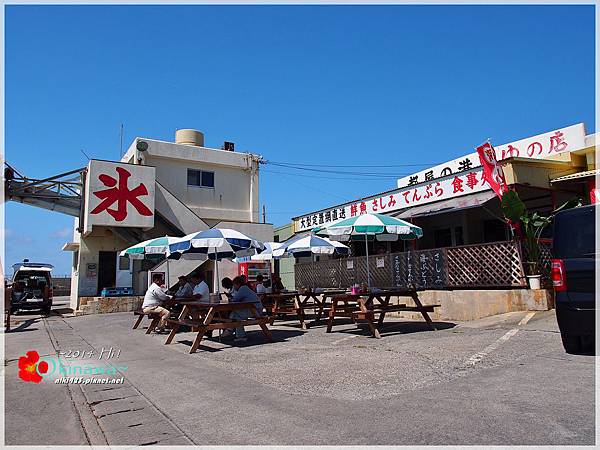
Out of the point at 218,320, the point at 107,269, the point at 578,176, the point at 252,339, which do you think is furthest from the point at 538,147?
the point at 107,269

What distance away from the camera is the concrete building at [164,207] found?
69.2 feet

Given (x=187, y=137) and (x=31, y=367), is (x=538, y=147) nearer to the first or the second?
(x=31, y=367)

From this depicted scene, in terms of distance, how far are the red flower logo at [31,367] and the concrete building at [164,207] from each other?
1216 cm

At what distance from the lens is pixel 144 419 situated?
15.1ft

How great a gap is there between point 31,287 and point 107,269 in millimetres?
3190

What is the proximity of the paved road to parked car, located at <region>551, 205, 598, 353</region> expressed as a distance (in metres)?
0.60

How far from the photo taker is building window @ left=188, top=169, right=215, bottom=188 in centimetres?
2619

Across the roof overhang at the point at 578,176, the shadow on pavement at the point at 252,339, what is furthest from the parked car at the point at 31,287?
the roof overhang at the point at 578,176

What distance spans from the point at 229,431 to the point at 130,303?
17.4m

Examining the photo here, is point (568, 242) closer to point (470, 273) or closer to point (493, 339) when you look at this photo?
point (493, 339)

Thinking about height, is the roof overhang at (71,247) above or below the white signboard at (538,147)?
below

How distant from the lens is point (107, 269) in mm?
22438

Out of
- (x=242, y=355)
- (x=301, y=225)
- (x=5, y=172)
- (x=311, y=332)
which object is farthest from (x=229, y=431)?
(x=5, y=172)

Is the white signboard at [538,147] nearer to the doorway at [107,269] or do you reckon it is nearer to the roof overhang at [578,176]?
the roof overhang at [578,176]
